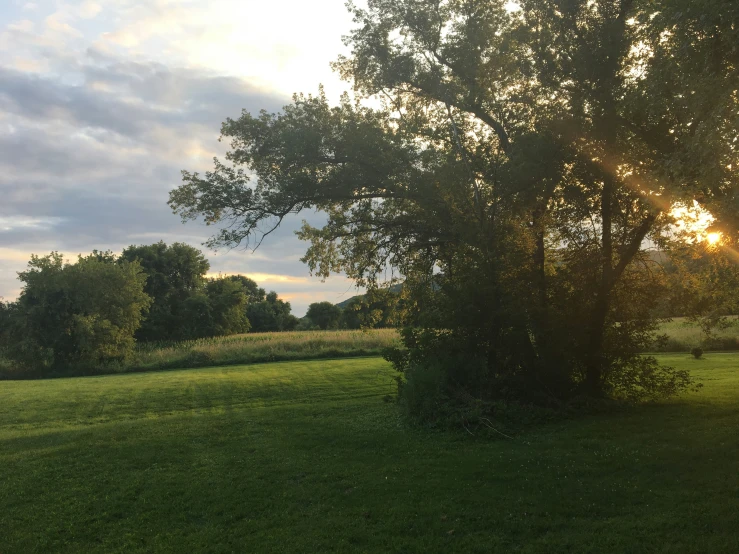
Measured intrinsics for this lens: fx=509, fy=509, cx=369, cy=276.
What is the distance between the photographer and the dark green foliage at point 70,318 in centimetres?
4141

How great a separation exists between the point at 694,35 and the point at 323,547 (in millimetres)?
9689

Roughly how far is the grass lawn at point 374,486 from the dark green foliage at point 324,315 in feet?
267

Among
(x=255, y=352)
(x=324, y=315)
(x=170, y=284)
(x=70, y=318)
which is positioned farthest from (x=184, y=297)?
(x=255, y=352)

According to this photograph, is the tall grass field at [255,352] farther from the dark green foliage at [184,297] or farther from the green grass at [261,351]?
the dark green foliage at [184,297]

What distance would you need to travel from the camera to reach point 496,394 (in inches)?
507

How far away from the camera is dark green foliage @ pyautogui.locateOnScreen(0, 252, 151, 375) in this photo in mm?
41406

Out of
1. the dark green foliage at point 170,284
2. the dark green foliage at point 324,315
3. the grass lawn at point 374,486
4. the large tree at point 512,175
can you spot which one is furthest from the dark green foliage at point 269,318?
the grass lawn at point 374,486

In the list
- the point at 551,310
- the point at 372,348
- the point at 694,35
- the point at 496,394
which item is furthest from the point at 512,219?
the point at 372,348

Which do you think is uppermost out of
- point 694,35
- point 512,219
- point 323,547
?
point 694,35

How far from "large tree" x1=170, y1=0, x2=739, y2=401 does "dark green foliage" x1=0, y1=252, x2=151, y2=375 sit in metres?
31.7

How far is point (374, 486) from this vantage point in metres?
8.26

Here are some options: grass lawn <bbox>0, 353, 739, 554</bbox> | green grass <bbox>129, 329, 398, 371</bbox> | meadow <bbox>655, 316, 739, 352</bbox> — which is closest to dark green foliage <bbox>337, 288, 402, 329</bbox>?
grass lawn <bbox>0, 353, 739, 554</bbox>

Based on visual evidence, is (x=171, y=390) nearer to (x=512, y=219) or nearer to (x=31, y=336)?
(x=512, y=219)

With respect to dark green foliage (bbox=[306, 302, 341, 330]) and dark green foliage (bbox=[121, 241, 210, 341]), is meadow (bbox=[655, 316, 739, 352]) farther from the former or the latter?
dark green foliage (bbox=[306, 302, 341, 330])
